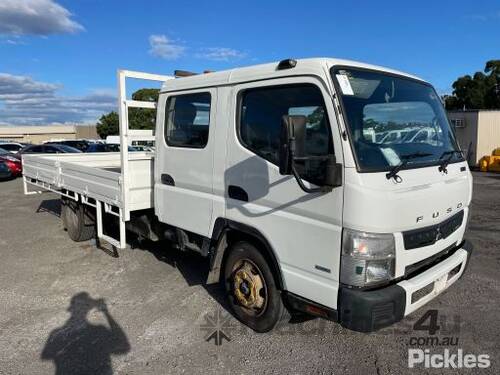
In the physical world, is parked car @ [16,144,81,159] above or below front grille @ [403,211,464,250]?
below

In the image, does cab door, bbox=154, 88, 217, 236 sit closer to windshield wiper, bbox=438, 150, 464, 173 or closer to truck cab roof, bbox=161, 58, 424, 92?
truck cab roof, bbox=161, 58, 424, 92

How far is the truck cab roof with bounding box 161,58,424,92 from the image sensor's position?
313 centimetres

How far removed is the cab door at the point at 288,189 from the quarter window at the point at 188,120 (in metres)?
Result: 0.46

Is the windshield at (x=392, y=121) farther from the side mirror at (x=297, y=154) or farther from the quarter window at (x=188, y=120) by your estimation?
the quarter window at (x=188, y=120)

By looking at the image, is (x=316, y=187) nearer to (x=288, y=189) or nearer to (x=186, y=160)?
(x=288, y=189)

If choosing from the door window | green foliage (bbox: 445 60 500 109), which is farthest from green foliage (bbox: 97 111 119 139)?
the door window

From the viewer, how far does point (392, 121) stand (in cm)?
341

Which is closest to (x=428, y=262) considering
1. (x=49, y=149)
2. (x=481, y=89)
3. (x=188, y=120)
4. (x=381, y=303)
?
(x=381, y=303)

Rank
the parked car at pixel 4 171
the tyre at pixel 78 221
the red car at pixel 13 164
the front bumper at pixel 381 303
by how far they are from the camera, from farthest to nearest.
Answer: the red car at pixel 13 164
the parked car at pixel 4 171
the tyre at pixel 78 221
the front bumper at pixel 381 303

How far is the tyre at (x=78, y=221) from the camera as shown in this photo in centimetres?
689

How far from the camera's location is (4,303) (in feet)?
15.3

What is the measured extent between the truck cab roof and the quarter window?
0.42 feet

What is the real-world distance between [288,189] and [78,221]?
4885 millimetres
